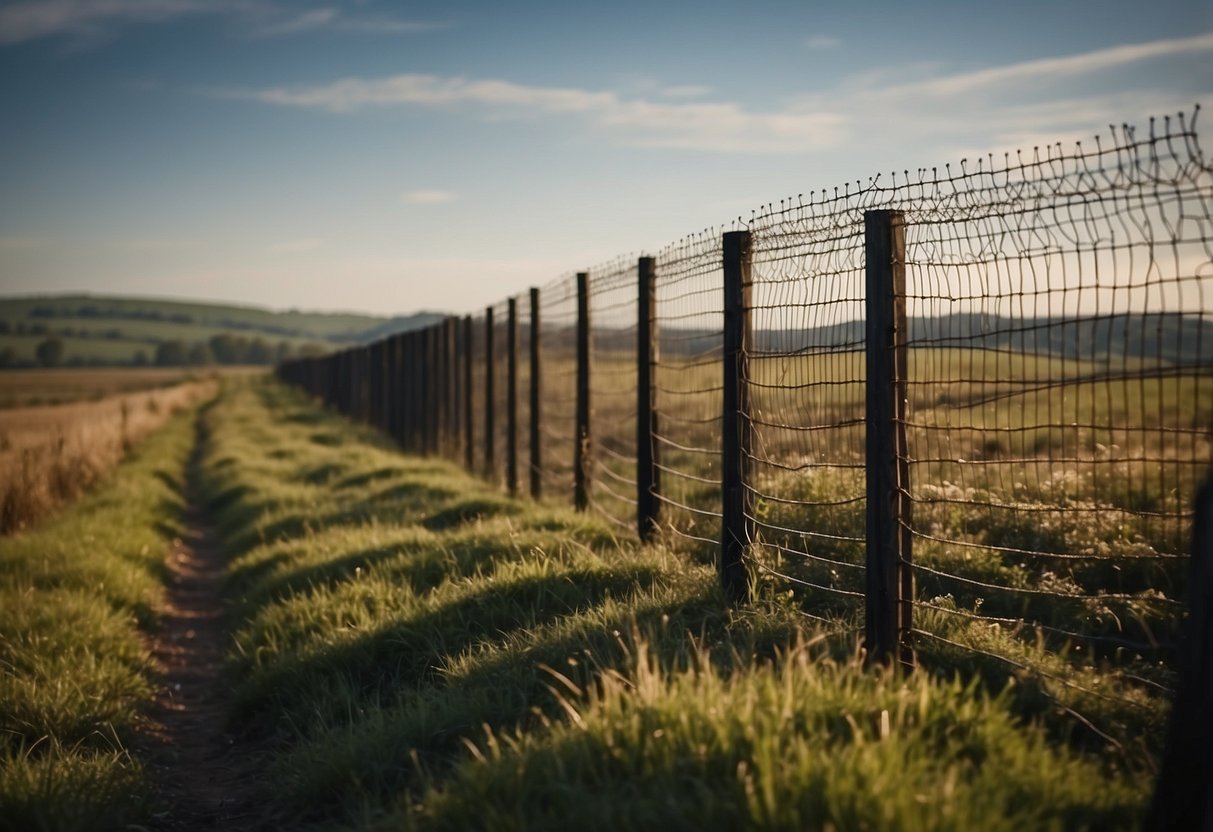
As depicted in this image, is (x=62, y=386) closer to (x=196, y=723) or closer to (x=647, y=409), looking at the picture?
(x=196, y=723)

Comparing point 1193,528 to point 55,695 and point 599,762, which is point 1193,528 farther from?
point 55,695

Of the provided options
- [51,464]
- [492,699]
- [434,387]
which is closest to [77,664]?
[492,699]

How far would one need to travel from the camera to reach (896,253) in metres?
3.97

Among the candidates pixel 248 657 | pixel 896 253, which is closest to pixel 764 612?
pixel 896 253

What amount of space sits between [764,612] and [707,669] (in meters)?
1.42

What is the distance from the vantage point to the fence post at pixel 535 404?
32.7 feet

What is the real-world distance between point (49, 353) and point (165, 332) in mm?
31631

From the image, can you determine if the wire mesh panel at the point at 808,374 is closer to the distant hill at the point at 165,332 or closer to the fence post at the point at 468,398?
the fence post at the point at 468,398

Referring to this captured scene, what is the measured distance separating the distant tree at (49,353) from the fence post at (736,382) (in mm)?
103167

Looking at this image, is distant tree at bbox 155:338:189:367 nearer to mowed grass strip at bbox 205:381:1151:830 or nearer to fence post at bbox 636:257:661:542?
mowed grass strip at bbox 205:381:1151:830

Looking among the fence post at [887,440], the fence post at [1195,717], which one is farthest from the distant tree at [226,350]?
the fence post at [1195,717]

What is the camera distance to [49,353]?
94562mm

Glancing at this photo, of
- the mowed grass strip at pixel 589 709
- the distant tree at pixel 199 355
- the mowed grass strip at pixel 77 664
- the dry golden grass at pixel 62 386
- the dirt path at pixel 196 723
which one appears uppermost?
the distant tree at pixel 199 355

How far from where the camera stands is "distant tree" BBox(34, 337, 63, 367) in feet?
309
